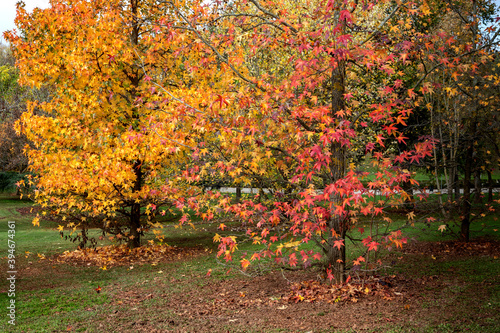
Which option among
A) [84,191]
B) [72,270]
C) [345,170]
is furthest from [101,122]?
[345,170]

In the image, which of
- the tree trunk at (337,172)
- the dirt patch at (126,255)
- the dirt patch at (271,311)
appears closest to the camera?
the dirt patch at (271,311)

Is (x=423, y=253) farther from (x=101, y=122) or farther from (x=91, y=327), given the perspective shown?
(x=101, y=122)

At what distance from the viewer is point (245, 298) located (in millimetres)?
6180

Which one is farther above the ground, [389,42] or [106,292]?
[389,42]

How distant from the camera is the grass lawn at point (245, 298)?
484 cm

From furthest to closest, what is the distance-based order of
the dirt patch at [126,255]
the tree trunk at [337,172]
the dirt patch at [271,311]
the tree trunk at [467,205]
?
the dirt patch at [126,255] → the tree trunk at [467,205] → the tree trunk at [337,172] → the dirt patch at [271,311]

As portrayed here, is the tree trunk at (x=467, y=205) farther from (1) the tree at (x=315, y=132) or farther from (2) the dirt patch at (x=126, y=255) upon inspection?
(2) the dirt patch at (x=126, y=255)

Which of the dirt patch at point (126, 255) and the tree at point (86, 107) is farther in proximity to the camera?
the dirt patch at point (126, 255)

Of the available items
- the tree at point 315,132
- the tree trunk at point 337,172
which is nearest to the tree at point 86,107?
the tree at point 315,132

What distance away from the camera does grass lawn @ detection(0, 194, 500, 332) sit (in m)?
4.84

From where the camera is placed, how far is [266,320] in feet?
16.6

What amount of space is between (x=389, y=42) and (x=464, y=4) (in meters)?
7.18

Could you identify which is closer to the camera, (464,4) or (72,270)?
(72,270)

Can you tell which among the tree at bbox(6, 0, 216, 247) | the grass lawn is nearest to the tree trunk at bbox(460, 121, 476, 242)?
the grass lawn
